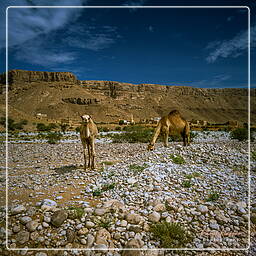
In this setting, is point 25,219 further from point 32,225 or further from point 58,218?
point 58,218

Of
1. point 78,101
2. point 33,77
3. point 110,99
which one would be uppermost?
point 33,77

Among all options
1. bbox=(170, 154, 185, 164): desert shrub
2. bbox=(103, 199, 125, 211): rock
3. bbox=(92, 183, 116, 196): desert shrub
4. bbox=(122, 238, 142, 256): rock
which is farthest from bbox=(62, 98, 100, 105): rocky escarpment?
bbox=(122, 238, 142, 256): rock

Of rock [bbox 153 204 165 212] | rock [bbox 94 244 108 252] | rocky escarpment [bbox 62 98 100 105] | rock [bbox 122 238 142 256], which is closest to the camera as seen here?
rock [bbox 122 238 142 256]

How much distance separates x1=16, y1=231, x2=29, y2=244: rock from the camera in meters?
2.93

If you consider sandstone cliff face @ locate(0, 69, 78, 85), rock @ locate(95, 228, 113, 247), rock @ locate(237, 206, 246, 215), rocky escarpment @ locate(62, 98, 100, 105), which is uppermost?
sandstone cliff face @ locate(0, 69, 78, 85)

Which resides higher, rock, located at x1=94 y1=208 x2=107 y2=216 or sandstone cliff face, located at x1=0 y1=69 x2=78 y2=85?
sandstone cliff face, located at x1=0 y1=69 x2=78 y2=85

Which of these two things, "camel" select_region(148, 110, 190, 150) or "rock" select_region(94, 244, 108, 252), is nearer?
"rock" select_region(94, 244, 108, 252)

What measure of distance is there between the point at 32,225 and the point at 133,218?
1879mm

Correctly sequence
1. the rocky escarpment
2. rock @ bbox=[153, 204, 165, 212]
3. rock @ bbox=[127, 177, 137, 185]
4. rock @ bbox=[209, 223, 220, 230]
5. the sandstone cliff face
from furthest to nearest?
1. the sandstone cliff face
2. the rocky escarpment
3. rock @ bbox=[127, 177, 137, 185]
4. rock @ bbox=[153, 204, 165, 212]
5. rock @ bbox=[209, 223, 220, 230]

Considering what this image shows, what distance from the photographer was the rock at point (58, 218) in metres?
3.30

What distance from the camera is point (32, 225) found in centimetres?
320

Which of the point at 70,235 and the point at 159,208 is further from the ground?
the point at 159,208

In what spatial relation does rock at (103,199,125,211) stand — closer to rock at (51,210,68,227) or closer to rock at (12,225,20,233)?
rock at (51,210,68,227)

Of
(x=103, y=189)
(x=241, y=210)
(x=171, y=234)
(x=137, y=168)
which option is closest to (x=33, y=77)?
(x=137, y=168)
